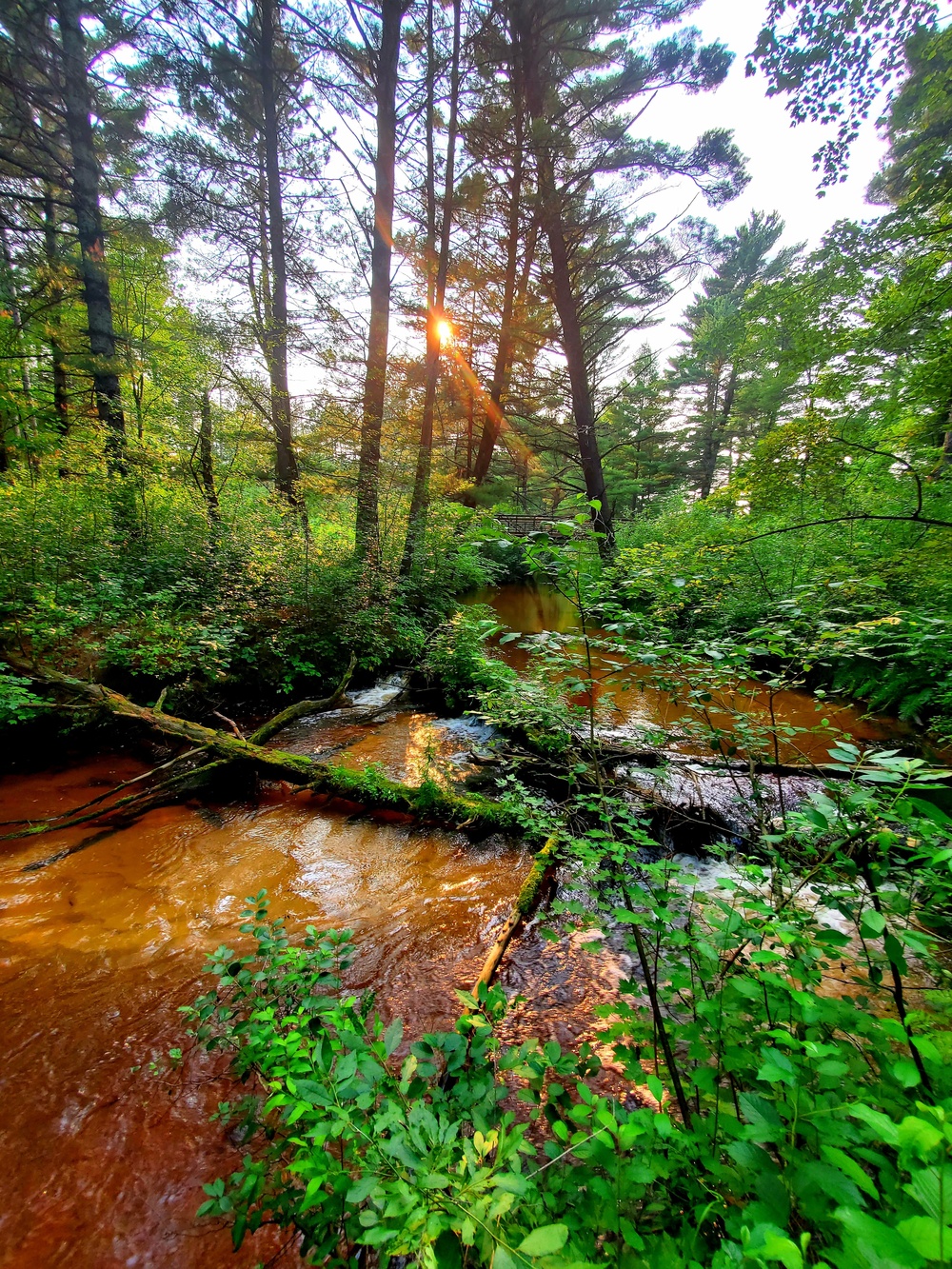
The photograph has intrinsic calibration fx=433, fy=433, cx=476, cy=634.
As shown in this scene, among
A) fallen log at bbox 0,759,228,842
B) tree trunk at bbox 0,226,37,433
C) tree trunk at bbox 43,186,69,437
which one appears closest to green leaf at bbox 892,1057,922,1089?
fallen log at bbox 0,759,228,842

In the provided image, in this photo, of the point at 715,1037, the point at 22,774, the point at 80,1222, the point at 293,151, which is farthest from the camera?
the point at 293,151

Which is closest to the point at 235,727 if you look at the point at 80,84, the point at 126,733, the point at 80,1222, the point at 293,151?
the point at 126,733

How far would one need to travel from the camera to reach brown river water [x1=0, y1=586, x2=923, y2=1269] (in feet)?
5.13

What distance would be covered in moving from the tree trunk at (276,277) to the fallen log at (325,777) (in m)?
5.46

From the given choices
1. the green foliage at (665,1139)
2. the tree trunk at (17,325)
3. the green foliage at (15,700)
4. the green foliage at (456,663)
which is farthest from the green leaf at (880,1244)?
the tree trunk at (17,325)

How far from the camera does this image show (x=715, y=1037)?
132 cm

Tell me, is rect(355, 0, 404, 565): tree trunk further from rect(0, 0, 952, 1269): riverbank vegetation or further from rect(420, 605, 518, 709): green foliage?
rect(420, 605, 518, 709): green foliage

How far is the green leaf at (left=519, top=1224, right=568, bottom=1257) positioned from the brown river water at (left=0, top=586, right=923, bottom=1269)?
5.35 feet

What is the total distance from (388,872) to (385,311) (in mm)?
9343

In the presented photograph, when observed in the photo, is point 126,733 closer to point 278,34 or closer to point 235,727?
point 235,727

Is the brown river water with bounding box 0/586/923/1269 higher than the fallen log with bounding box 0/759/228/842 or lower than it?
lower

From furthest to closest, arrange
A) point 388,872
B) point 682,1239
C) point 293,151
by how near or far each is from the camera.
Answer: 1. point 293,151
2. point 388,872
3. point 682,1239

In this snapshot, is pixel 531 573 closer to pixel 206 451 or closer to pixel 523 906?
pixel 523 906

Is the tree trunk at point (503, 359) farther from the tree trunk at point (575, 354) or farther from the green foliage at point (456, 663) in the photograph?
the green foliage at point (456, 663)
